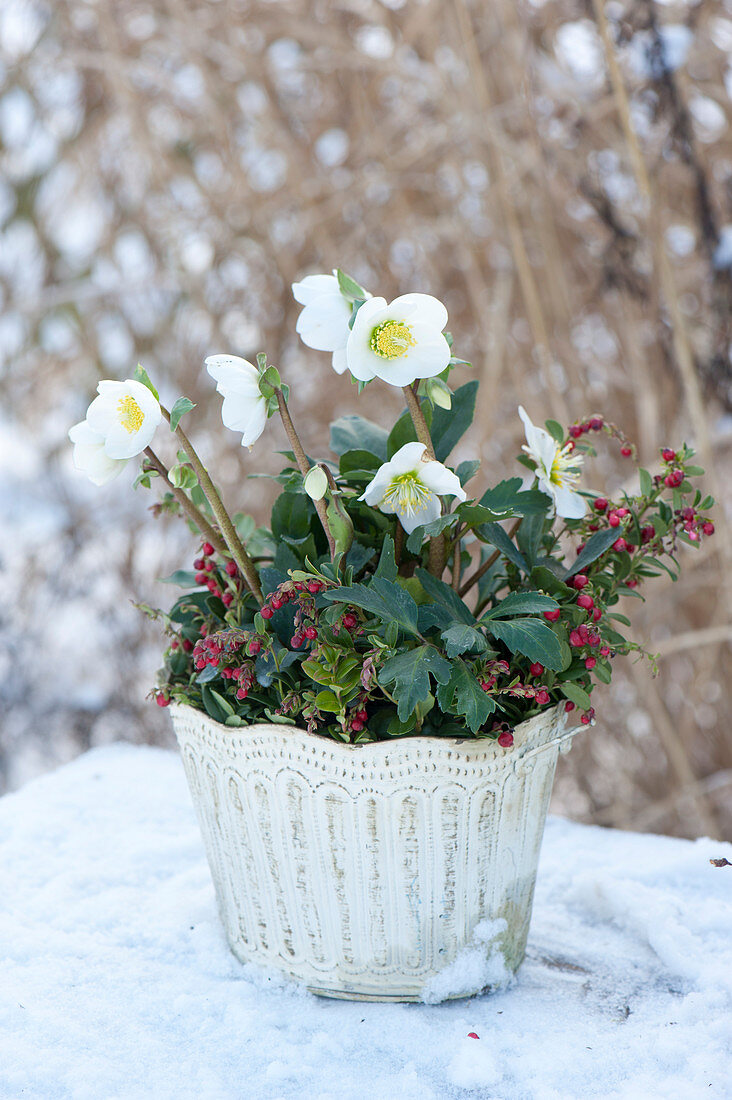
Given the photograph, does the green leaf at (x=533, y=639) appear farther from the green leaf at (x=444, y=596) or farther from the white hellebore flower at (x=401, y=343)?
the white hellebore flower at (x=401, y=343)

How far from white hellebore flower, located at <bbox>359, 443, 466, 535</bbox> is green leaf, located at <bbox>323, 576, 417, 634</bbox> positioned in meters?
Result: 0.05

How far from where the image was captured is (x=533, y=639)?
0.47 m

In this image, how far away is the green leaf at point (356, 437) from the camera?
583 mm

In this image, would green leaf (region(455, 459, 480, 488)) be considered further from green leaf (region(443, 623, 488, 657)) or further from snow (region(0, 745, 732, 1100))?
snow (region(0, 745, 732, 1100))

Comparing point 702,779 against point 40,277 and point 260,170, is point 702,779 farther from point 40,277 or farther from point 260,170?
point 40,277

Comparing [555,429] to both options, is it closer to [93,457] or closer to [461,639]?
[461,639]

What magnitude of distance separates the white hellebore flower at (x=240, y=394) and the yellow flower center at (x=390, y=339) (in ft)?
0.22

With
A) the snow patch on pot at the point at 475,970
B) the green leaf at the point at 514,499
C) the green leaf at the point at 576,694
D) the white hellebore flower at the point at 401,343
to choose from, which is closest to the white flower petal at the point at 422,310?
the white hellebore flower at the point at 401,343

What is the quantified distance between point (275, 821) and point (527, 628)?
0.19 metres

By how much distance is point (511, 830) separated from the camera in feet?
1.78

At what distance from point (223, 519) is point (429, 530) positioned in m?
0.12

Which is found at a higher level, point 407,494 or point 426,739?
point 407,494

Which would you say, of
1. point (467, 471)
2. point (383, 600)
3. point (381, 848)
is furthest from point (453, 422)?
point (381, 848)

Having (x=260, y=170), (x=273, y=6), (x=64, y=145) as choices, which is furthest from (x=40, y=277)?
(x=273, y=6)
